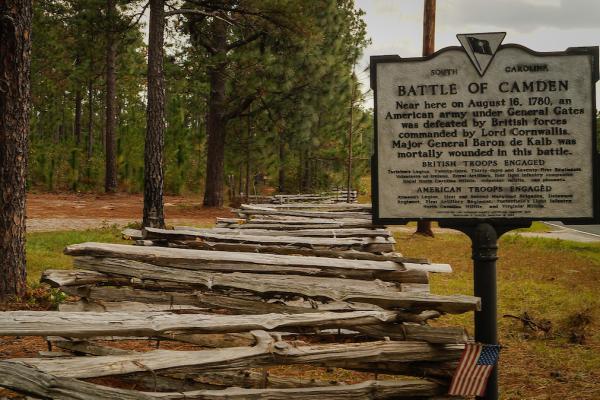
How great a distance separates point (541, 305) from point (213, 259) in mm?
4822

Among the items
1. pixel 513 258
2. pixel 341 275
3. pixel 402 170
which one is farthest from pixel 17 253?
pixel 513 258

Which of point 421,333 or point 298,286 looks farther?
point 298,286

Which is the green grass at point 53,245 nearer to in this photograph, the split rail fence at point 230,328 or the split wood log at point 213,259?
the split wood log at point 213,259

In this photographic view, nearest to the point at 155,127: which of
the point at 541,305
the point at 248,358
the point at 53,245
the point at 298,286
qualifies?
the point at 53,245

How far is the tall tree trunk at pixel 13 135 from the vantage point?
6316 mm

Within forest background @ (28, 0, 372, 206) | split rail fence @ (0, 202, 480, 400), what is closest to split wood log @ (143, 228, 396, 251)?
split rail fence @ (0, 202, 480, 400)

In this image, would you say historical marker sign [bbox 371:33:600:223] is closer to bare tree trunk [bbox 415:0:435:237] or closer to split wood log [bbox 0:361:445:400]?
split wood log [bbox 0:361:445:400]

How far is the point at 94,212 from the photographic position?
19.4m

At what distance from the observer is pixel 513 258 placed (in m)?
12.4

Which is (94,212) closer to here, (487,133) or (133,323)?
(133,323)

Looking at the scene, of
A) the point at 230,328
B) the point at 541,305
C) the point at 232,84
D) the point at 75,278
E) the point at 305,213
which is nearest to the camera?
the point at 230,328

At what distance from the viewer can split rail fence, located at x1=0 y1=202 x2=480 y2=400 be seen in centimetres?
322

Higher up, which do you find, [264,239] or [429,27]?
[429,27]

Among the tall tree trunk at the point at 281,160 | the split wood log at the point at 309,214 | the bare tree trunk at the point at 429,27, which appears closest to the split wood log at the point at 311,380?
the split wood log at the point at 309,214
